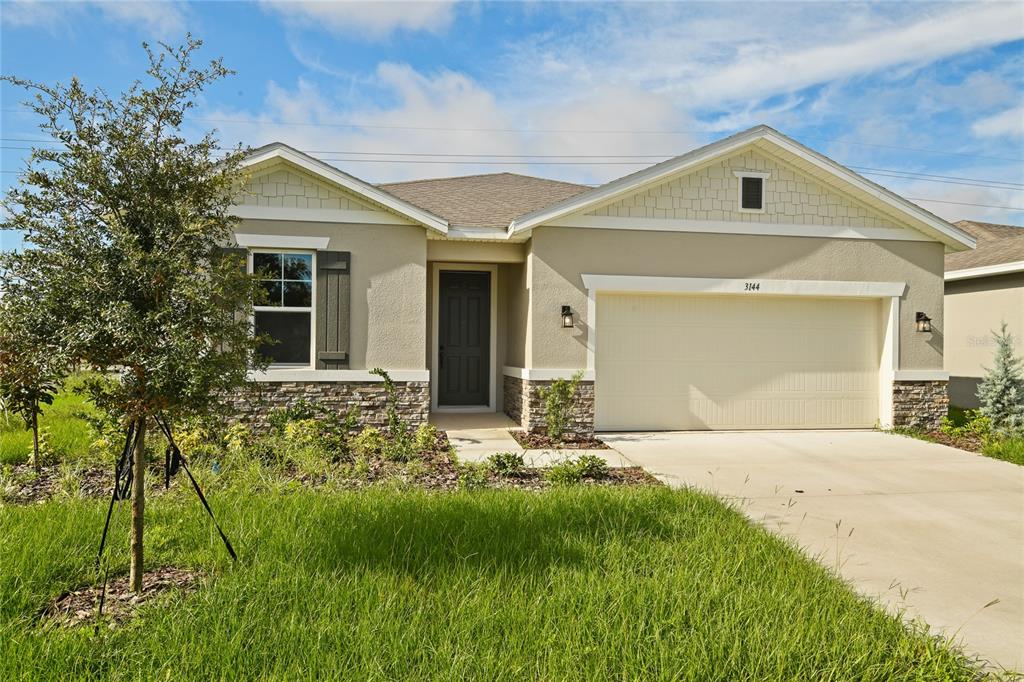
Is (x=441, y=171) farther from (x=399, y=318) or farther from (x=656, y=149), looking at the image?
(x=399, y=318)

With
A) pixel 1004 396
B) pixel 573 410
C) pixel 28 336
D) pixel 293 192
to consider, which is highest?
pixel 293 192

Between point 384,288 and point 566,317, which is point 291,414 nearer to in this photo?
point 384,288

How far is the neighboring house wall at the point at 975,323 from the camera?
11.4 meters

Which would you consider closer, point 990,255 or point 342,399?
point 342,399

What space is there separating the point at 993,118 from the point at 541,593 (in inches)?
606

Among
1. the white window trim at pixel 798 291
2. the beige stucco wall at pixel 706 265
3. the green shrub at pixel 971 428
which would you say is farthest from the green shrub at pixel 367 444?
the green shrub at pixel 971 428

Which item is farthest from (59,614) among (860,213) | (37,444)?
(860,213)

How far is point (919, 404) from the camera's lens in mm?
9781

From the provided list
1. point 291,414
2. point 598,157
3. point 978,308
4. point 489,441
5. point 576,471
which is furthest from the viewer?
point 598,157

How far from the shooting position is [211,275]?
3.44 m

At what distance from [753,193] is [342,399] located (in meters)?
7.20

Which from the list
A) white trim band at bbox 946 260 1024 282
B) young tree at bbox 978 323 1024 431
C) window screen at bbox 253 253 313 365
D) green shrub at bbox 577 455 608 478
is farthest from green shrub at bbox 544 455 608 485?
white trim band at bbox 946 260 1024 282

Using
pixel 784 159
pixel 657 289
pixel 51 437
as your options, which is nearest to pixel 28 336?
pixel 51 437

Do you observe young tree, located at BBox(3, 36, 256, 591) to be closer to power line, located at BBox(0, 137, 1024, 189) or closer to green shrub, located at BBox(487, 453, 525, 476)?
green shrub, located at BBox(487, 453, 525, 476)
